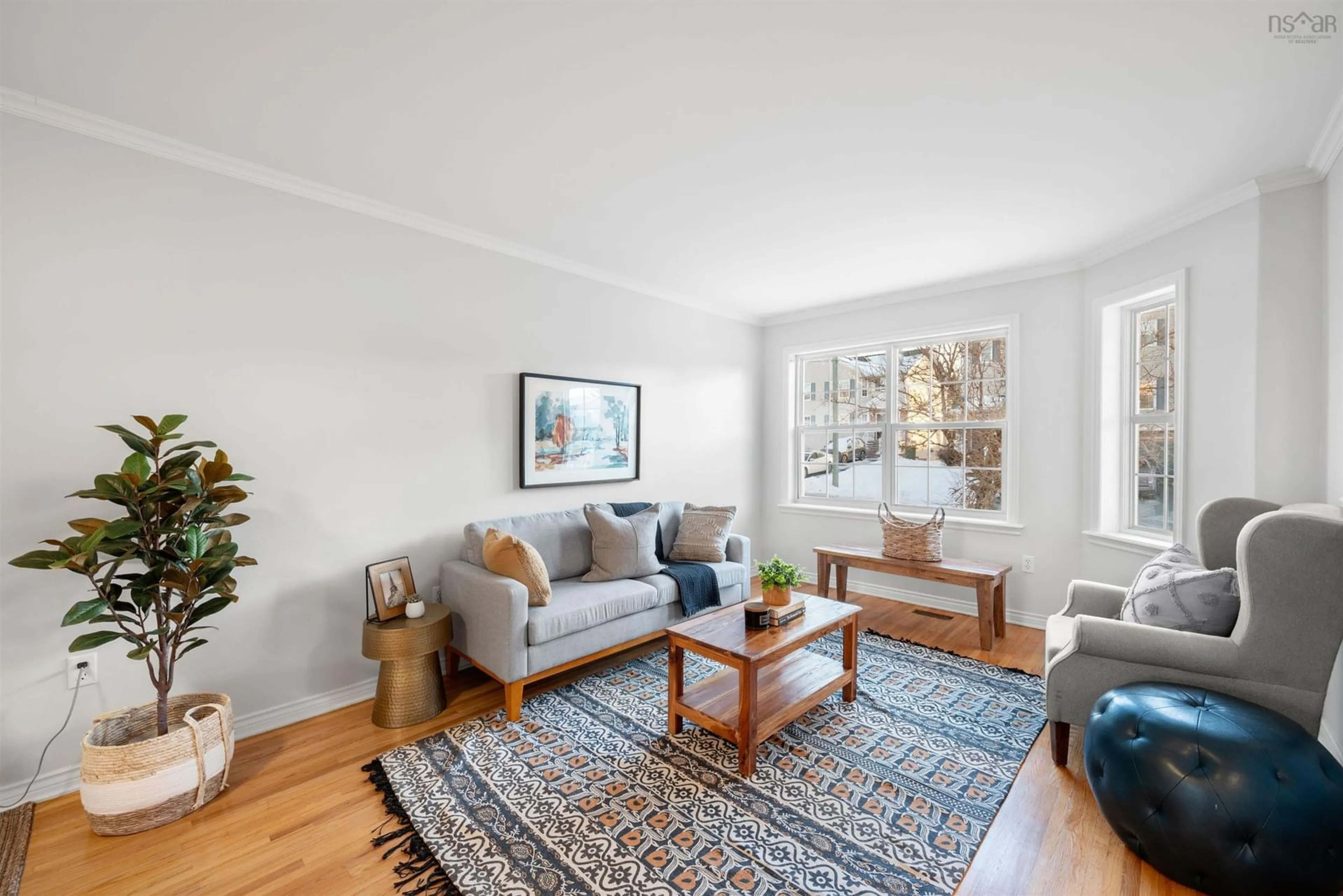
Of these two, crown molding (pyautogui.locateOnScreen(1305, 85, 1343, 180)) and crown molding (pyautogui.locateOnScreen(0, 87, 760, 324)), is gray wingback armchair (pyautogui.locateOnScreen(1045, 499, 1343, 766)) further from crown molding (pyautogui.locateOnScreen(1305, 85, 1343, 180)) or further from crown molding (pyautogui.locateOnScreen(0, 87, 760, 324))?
crown molding (pyautogui.locateOnScreen(0, 87, 760, 324))

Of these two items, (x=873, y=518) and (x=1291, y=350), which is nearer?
(x=1291, y=350)

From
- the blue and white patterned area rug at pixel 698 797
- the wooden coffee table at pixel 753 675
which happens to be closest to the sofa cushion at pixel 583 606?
the blue and white patterned area rug at pixel 698 797

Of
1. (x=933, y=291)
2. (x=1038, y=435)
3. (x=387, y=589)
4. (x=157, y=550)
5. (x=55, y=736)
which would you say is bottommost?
(x=55, y=736)

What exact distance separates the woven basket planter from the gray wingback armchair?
3.20 m

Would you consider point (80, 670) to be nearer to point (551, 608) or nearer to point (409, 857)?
A: point (409, 857)

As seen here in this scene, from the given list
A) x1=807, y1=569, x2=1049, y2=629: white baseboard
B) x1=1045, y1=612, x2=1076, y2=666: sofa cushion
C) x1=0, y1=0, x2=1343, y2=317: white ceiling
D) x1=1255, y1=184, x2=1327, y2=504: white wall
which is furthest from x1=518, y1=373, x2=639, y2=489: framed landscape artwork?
x1=1255, y1=184, x2=1327, y2=504: white wall

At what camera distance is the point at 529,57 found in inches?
70.4

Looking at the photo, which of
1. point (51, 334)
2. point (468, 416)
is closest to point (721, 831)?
point (468, 416)

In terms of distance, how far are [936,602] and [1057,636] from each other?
6.64 ft

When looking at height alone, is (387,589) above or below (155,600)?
below

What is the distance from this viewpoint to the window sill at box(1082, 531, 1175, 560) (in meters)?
3.19

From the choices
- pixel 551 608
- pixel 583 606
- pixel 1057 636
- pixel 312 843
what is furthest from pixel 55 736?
pixel 1057 636

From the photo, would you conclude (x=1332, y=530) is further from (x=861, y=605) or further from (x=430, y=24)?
(x=430, y=24)

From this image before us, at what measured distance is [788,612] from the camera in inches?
103
